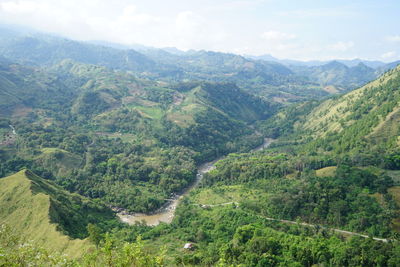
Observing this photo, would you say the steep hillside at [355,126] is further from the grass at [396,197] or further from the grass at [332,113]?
the grass at [396,197]

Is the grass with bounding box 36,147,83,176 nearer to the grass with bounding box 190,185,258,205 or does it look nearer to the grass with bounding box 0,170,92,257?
the grass with bounding box 0,170,92,257

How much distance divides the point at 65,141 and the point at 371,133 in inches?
4949

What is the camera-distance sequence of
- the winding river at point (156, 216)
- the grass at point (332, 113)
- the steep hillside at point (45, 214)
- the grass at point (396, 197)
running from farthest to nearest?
the grass at point (332, 113) < the winding river at point (156, 216) < the grass at point (396, 197) < the steep hillside at point (45, 214)

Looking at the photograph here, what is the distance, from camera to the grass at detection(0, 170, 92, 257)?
54.9 metres

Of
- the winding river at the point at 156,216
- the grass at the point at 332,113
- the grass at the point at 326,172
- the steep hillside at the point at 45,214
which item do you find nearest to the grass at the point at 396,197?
the grass at the point at 326,172

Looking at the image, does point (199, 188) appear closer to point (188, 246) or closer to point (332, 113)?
point (188, 246)

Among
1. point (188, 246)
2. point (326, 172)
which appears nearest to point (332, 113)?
point (326, 172)

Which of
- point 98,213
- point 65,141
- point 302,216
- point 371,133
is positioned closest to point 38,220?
point 98,213

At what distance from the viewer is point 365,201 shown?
67688 mm

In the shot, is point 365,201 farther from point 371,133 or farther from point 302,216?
point 371,133

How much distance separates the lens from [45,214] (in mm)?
62875

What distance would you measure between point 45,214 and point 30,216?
179 inches

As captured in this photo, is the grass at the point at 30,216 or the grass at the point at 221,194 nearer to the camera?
the grass at the point at 30,216

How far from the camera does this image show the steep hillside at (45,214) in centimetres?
5703
